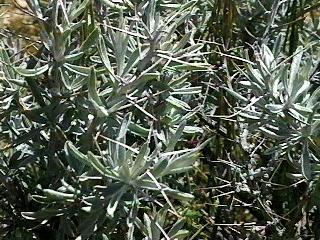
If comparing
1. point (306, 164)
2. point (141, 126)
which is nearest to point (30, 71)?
point (141, 126)

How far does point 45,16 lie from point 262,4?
2.58 feet

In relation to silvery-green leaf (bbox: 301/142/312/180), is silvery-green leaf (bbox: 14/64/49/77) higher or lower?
higher

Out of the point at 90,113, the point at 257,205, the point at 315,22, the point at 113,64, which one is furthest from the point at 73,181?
the point at 315,22

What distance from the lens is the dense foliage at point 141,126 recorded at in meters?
1.56

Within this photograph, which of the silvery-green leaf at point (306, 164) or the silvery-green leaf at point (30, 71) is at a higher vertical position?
the silvery-green leaf at point (30, 71)

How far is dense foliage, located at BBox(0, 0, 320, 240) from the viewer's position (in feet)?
5.12

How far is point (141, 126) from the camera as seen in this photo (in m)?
1.73

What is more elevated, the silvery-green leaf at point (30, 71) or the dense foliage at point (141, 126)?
the silvery-green leaf at point (30, 71)

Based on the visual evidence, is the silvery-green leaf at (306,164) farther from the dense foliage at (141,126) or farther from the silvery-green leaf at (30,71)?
the silvery-green leaf at (30,71)

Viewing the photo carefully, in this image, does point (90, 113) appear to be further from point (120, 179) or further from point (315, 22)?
point (315, 22)

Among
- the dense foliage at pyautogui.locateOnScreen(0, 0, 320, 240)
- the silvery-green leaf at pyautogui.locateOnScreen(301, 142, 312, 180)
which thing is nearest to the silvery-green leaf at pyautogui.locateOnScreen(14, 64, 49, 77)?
the dense foliage at pyautogui.locateOnScreen(0, 0, 320, 240)

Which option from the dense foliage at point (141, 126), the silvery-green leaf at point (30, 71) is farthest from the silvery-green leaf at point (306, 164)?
the silvery-green leaf at point (30, 71)

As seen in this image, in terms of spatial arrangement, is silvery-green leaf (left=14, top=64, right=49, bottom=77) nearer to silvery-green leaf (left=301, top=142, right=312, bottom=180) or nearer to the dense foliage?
the dense foliage

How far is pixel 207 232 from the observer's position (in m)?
2.12
